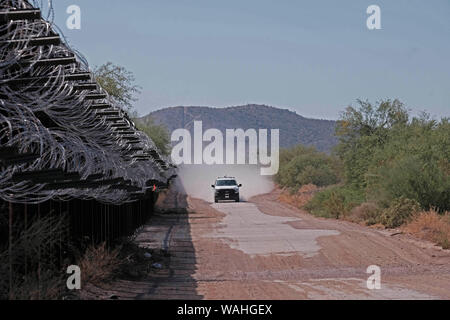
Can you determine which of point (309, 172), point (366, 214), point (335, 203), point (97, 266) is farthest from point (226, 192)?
point (97, 266)

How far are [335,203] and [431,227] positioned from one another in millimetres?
14843

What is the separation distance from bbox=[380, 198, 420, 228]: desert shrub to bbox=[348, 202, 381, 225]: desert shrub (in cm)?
162

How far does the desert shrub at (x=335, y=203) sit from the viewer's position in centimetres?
4559

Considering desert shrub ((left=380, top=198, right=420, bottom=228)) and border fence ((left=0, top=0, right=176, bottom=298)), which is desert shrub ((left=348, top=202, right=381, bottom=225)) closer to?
desert shrub ((left=380, top=198, right=420, bottom=228))

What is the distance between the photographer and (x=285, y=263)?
78.3 feet

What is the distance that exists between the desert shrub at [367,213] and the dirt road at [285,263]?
2.59 metres

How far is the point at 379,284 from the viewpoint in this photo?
59.5 ft

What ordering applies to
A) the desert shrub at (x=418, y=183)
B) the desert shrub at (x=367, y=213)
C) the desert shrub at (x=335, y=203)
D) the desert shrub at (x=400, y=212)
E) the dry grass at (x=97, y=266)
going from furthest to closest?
the desert shrub at (x=335, y=203) < the desert shrub at (x=367, y=213) < the desert shrub at (x=418, y=183) < the desert shrub at (x=400, y=212) < the dry grass at (x=97, y=266)

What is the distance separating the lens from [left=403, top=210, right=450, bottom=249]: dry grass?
28.4m

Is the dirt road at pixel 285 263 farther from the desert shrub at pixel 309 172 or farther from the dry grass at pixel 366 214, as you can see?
the desert shrub at pixel 309 172

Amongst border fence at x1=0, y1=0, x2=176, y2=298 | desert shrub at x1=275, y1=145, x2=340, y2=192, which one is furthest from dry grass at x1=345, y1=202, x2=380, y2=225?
desert shrub at x1=275, y1=145, x2=340, y2=192

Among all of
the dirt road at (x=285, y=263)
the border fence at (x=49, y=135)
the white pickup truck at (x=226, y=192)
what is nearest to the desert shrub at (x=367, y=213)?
the dirt road at (x=285, y=263)

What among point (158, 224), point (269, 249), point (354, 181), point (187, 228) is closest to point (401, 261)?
point (269, 249)
